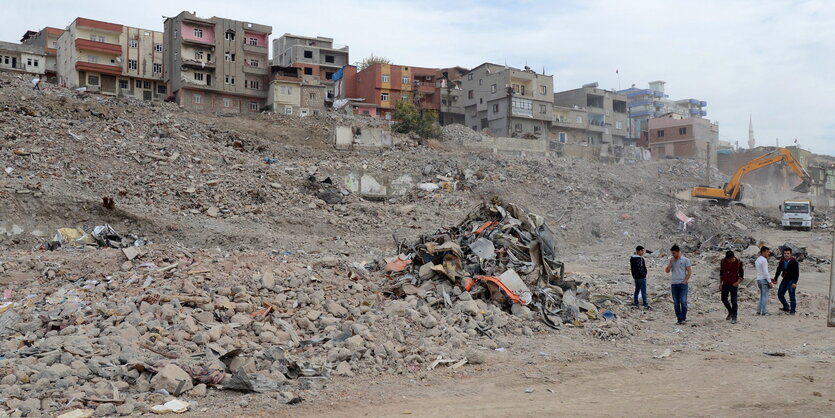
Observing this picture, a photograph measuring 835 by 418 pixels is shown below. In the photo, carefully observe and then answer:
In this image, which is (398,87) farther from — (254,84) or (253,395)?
(253,395)

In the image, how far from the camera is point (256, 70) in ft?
141

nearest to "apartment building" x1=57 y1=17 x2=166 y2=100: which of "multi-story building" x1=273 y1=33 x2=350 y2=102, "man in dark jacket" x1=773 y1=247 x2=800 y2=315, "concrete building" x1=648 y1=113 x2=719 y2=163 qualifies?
"multi-story building" x1=273 y1=33 x2=350 y2=102

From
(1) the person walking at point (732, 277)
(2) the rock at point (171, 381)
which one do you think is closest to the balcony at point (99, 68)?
(2) the rock at point (171, 381)

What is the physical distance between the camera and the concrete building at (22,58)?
42469mm

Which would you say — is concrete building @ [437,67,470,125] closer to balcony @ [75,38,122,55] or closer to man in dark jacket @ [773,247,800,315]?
balcony @ [75,38,122,55]

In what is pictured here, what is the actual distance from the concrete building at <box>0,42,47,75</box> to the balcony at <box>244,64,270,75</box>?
15.0 m

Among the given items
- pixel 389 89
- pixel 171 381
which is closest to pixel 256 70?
pixel 389 89

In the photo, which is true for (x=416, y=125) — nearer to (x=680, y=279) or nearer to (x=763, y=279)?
(x=763, y=279)

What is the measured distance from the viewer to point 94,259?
1061 cm

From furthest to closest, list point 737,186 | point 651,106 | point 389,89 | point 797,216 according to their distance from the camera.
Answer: point 651,106
point 389,89
point 737,186
point 797,216

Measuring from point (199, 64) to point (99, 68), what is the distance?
259 inches

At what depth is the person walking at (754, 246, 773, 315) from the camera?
9.66 meters

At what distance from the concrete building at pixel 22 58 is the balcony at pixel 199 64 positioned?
1231 centimetres

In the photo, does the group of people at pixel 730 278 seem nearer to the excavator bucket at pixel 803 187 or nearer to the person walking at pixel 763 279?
the person walking at pixel 763 279
